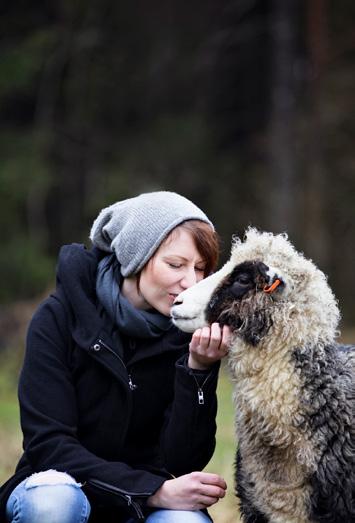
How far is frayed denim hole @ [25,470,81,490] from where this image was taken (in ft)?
11.9

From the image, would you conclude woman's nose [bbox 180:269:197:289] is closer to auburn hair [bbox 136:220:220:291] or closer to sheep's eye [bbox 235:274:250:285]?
auburn hair [bbox 136:220:220:291]

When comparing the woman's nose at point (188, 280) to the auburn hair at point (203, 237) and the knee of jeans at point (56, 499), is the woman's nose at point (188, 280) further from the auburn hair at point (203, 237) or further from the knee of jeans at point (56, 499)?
the knee of jeans at point (56, 499)

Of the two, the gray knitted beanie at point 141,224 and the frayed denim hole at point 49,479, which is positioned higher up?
the gray knitted beanie at point 141,224

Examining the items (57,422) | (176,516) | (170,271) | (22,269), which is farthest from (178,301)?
(22,269)

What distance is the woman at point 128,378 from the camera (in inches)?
147

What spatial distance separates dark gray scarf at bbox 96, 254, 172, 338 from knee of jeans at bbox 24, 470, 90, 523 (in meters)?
0.64

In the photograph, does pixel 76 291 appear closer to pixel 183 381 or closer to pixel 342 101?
pixel 183 381

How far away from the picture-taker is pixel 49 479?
3625 mm

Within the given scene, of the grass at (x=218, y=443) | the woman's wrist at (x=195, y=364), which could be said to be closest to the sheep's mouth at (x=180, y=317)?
the woman's wrist at (x=195, y=364)

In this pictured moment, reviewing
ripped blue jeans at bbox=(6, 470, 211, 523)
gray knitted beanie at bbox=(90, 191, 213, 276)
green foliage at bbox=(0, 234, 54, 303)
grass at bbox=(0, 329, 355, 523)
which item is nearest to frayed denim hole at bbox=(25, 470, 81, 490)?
ripped blue jeans at bbox=(6, 470, 211, 523)

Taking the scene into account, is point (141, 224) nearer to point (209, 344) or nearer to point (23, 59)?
point (209, 344)

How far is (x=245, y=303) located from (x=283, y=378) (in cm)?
32

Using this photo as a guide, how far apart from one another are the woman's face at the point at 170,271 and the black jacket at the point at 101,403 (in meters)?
0.19

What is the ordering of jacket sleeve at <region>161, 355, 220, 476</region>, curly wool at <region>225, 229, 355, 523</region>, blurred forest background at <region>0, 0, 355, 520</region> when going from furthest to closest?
blurred forest background at <region>0, 0, 355, 520</region> < jacket sleeve at <region>161, 355, 220, 476</region> < curly wool at <region>225, 229, 355, 523</region>
